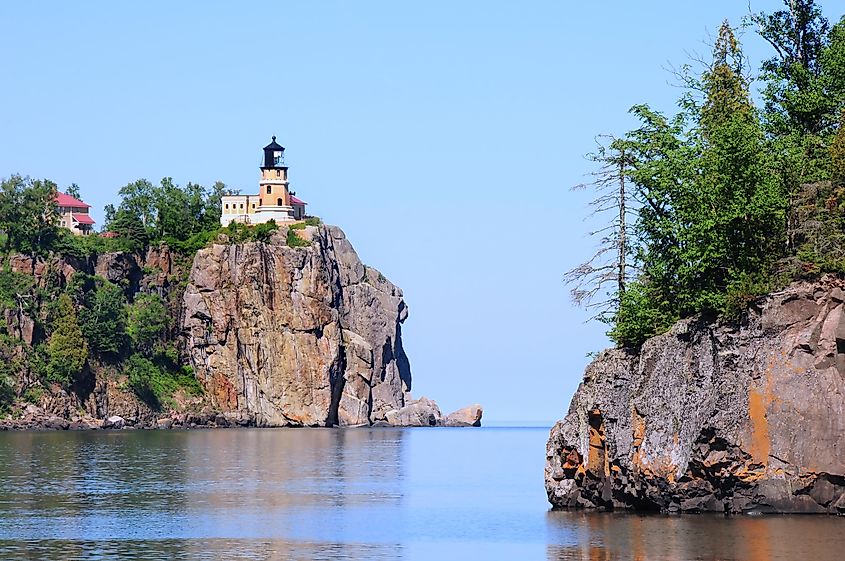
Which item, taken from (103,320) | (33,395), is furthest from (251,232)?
(33,395)

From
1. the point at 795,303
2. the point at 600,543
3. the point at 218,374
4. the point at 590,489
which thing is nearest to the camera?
the point at 600,543

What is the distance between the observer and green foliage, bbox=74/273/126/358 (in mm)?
182750

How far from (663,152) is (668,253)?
429 cm

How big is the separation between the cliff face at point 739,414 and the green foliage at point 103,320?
136 meters

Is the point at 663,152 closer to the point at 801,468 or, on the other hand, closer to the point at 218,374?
the point at 801,468

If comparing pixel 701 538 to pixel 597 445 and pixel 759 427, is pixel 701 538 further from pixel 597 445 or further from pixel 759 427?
pixel 597 445

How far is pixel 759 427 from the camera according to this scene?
163ft

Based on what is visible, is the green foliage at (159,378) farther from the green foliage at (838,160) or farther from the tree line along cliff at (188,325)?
the green foliage at (838,160)

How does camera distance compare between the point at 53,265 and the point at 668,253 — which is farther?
the point at 53,265

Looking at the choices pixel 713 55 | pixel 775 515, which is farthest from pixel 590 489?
pixel 713 55

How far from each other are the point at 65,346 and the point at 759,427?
14100 centimetres

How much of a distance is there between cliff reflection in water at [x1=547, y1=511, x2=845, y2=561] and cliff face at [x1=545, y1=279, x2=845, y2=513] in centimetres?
114

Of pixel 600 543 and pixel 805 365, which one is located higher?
pixel 805 365

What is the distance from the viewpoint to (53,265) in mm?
186125
